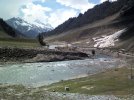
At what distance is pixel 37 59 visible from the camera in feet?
489

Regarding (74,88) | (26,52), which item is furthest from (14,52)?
(74,88)

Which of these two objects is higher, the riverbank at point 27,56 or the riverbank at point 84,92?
the riverbank at point 27,56

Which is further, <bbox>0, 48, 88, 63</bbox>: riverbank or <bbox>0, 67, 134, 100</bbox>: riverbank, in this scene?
<bbox>0, 48, 88, 63</bbox>: riverbank

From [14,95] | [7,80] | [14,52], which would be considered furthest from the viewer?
[14,52]

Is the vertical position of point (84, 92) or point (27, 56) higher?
point (27, 56)

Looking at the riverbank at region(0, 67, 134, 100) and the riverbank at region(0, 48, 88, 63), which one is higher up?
the riverbank at region(0, 48, 88, 63)

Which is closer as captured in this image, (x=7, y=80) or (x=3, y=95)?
(x=3, y=95)

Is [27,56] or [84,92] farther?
[27,56]

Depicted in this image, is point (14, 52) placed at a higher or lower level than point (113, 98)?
higher

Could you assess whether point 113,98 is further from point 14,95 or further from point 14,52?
point 14,52

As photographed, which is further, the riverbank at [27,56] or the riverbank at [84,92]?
the riverbank at [27,56]

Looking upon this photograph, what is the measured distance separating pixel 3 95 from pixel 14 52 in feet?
316

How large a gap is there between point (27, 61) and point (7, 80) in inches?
2191

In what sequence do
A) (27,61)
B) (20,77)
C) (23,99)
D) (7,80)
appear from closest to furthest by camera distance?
(23,99) → (7,80) → (20,77) → (27,61)
